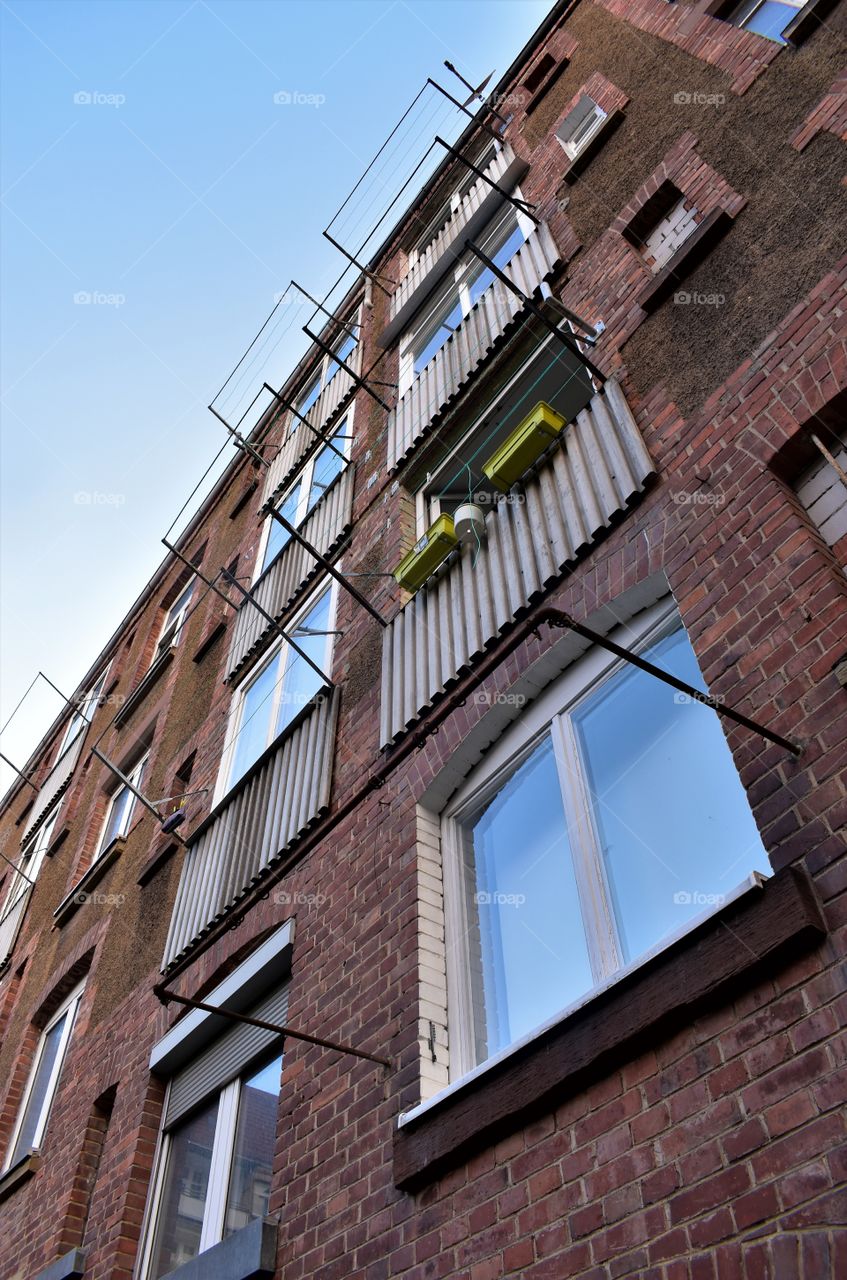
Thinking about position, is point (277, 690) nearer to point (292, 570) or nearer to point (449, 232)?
point (292, 570)

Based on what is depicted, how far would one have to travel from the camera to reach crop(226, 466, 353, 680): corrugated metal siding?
9375mm

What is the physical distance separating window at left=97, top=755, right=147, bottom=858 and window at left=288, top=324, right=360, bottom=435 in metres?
4.77

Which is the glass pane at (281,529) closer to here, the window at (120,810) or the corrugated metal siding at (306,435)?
the corrugated metal siding at (306,435)

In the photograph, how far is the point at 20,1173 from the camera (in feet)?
26.6

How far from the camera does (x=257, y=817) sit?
761 cm

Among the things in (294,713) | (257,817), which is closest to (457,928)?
(257,817)

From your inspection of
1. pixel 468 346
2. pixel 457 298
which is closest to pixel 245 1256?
pixel 468 346

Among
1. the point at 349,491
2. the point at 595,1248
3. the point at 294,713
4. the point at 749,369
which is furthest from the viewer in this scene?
the point at 349,491

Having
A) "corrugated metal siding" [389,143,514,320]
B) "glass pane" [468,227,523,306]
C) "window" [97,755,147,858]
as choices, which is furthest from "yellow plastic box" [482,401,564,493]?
"window" [97,755,147,858]

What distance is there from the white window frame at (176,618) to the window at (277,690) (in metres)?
4.20

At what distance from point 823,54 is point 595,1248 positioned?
19.7 feet

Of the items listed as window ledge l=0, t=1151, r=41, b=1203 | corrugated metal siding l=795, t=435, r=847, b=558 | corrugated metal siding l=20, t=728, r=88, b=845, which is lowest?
window ledge l=0, t=1151, r=41, b=1203

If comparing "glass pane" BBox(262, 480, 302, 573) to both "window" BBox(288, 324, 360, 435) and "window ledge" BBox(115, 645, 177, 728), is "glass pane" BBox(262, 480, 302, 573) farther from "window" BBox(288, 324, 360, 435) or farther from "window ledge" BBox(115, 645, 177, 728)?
"window ledge" BBox(115, 645, 177, 728)

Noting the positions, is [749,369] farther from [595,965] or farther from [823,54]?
[595,965]
